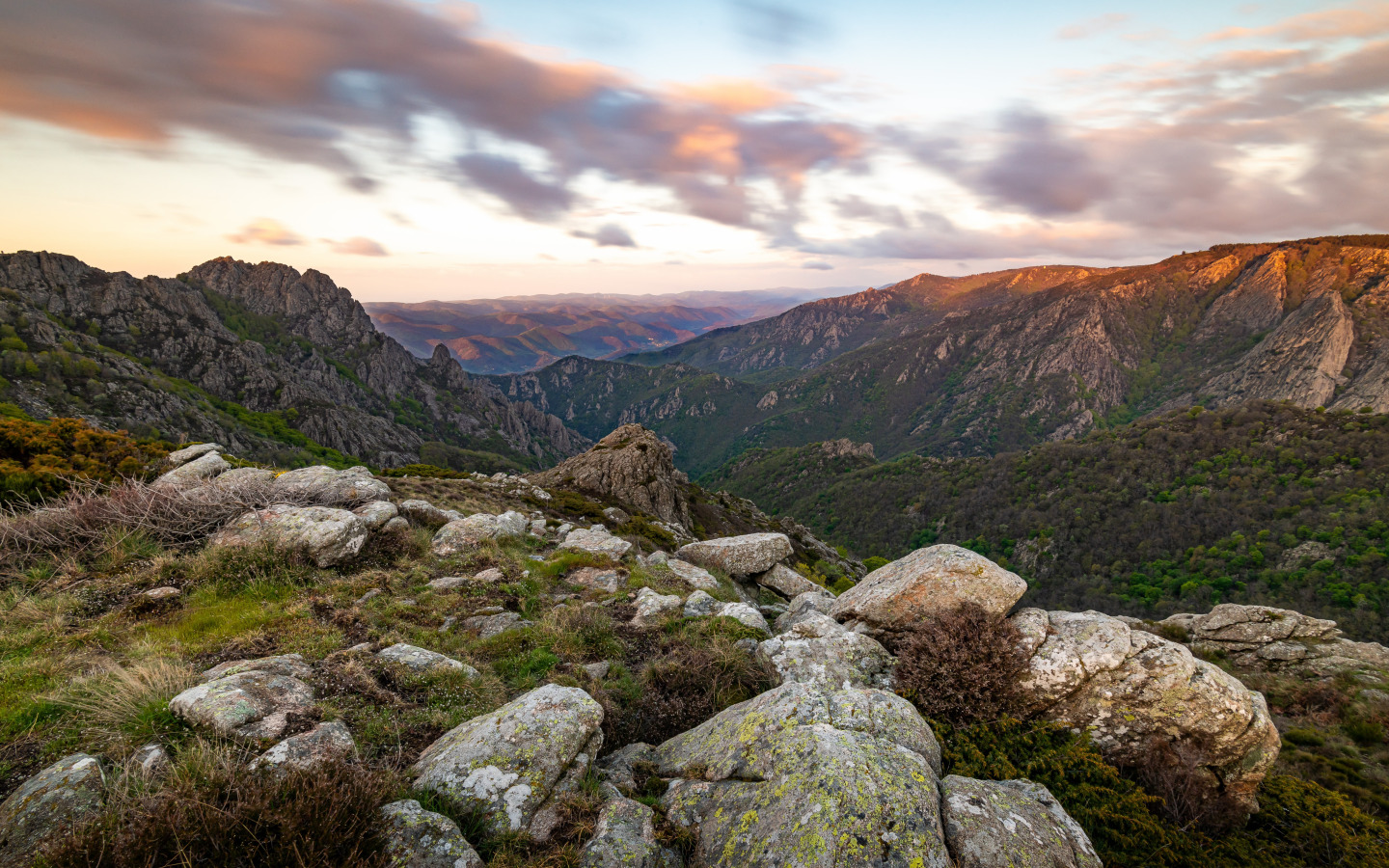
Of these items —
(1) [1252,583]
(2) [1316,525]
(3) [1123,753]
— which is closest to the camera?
(3) [1123,753]

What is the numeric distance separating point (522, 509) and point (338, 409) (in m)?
133

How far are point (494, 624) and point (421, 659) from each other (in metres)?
2.36

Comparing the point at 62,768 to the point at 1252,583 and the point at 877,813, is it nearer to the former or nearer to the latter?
the point at 877,813

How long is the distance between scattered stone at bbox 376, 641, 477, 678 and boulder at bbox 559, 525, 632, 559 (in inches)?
328

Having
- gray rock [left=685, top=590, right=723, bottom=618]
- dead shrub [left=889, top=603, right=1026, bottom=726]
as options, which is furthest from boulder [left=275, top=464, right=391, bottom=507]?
dead shrub [left=889, top=603, right=1026, bottom=726]

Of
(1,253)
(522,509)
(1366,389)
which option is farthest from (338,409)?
(1366,389)

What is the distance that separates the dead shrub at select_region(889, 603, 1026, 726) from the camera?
790 cm

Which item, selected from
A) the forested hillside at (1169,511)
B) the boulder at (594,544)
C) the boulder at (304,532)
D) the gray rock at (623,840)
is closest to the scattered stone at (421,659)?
the gray rock at (623,840)

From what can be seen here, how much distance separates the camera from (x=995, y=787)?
579cm

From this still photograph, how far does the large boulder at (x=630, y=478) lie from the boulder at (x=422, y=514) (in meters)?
27.0

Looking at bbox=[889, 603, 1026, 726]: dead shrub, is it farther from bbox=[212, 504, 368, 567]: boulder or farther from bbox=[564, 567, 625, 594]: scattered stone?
bbox=[212, 504, 368, 567]: boulder

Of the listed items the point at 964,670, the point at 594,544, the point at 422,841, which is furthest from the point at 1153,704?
the point at 594,544

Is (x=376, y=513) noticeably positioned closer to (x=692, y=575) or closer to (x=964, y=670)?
(x=692, y=575)

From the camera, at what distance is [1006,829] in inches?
201
